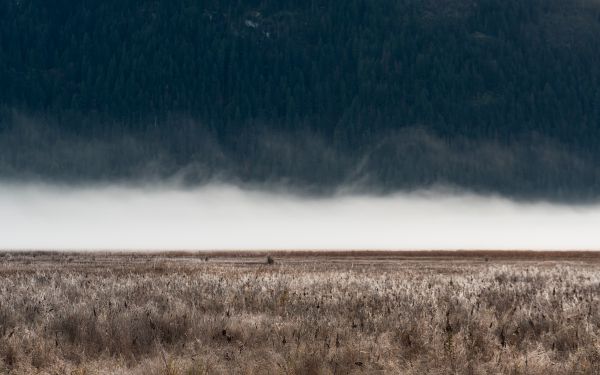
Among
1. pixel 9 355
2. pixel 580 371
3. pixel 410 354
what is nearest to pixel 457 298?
pixel 410 354

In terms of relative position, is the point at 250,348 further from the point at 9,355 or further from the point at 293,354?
the point at 9,355

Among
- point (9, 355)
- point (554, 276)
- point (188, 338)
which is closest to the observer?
point (9, 355)

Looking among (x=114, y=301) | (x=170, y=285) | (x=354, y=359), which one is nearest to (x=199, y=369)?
(x=354, y=359)

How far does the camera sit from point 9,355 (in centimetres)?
1172

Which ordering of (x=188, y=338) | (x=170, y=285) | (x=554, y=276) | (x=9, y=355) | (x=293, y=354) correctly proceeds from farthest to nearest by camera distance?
(x=554, y=276) < (x=170, y=285) < (x=188, y=338) < (x=9, y=355) < (x=293, y=354)

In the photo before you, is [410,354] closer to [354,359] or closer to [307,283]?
[354,359]

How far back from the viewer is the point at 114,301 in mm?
16484

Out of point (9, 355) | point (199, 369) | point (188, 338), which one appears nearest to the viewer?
point (199, 369)

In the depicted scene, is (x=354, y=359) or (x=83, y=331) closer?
(x=354, y=359)

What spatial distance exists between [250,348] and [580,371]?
5578 mm

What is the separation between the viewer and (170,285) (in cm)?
2044

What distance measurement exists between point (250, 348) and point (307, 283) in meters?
8.68

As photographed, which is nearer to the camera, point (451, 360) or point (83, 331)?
point (451, 360)

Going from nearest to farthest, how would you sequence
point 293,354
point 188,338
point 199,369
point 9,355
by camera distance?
1. point 199,369
2. point 293,354
3. point 9,355
4. point 188,338
